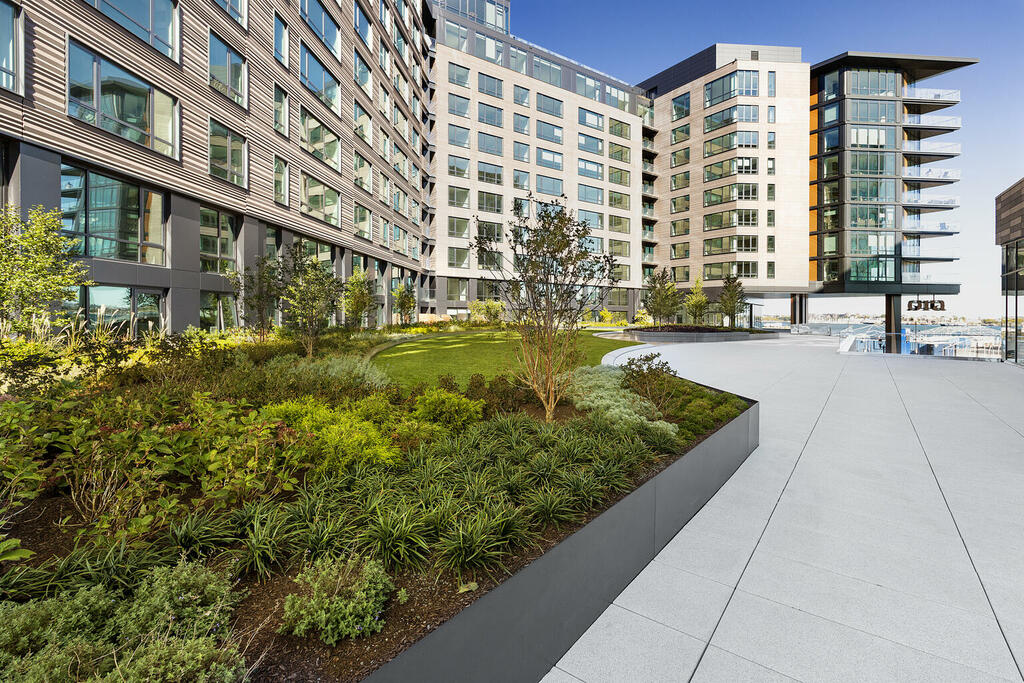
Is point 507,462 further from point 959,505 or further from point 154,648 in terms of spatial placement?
point 959,505

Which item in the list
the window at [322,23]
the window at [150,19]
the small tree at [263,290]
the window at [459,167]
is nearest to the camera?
the window at [150,19]

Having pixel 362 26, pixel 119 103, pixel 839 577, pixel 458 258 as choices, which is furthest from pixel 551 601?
pixel 458 258

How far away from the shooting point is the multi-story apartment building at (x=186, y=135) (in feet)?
41.4

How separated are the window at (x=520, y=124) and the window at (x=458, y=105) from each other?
521 centimetres

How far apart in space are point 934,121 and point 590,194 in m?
36.9

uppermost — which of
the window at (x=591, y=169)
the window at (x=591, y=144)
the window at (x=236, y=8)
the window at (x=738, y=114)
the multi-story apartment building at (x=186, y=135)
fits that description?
the window at (x=738, y=114)

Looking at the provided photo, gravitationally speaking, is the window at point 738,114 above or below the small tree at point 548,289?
above

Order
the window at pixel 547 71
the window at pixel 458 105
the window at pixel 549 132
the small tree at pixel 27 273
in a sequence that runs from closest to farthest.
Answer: the small tree at pixel 27 273, the window at pixel 458 105, the window at pixel 549 132, the window at pixel 547 71

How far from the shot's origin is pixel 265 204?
20.7 metres

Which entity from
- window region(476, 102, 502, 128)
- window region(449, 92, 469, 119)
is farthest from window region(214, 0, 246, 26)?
window region(476, 102, 502, 128)

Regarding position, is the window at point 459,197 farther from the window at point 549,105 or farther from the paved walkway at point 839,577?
the paved walkway at point 839,577

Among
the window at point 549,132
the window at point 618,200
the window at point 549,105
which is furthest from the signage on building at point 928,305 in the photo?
the window at point 549,105

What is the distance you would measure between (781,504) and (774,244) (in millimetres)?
54547

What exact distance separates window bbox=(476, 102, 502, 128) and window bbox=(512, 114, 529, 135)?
5.66ft
